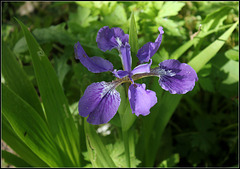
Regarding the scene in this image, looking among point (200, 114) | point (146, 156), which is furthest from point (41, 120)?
point (200, 114)

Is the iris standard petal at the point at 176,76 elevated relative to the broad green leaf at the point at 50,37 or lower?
lower

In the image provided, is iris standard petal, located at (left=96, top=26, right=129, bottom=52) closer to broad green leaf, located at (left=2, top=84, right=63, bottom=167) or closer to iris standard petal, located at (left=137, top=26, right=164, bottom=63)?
iris standard petal, located at (left=137, top=26, right=164, bottom=63)

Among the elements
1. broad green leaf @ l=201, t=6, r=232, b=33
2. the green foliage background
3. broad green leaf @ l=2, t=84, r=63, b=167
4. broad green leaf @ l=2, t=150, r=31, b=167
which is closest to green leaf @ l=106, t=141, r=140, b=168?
the green foliage background

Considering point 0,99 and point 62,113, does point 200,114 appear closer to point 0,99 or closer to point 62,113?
point 62,113

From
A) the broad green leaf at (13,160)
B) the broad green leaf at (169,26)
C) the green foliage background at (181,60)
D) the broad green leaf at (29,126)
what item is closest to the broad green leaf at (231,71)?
the green foliage background at (181,60)

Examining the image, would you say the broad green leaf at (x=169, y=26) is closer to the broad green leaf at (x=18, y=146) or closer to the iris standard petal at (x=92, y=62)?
the iris standard petal at (x=92, y=62)

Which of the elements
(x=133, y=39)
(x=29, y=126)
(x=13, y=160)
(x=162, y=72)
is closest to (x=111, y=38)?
(x=133, y=39)

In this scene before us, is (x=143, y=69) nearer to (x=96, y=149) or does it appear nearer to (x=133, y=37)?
(x=133, y=37)
